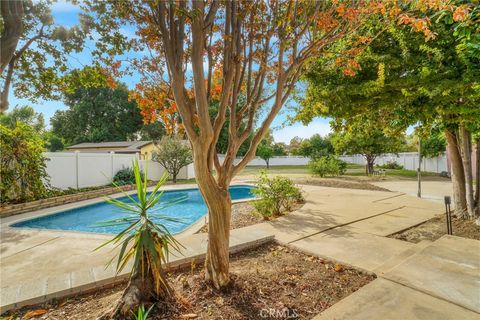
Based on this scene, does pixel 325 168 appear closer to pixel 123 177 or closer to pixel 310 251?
pixel 123 177

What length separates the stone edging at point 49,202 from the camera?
26.6 ft

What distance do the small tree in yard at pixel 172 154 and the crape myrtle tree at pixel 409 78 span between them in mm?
12177

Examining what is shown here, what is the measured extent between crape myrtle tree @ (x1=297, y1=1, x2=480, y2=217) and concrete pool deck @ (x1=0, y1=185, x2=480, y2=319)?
8.12 ft

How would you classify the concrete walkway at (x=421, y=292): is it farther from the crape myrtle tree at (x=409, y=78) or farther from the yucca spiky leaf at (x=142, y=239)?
the crape myrtle tree at (x=409, y=78)

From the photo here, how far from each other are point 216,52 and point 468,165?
261 inches

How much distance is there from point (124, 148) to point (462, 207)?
24419 millimetres

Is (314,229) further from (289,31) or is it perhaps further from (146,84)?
(146,84)

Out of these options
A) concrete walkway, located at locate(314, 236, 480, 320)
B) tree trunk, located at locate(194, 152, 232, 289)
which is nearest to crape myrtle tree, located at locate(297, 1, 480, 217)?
concrete walkway, located at locate(314, 236, 480, 320)

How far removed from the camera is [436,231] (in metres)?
5.38

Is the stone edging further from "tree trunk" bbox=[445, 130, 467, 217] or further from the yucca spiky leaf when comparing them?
"tree trunk" bbox=[445, 130, 467, 217]

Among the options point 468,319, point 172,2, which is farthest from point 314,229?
point 172,2

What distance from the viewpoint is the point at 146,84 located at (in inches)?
142

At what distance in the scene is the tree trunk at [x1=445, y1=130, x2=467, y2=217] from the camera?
6.15m
